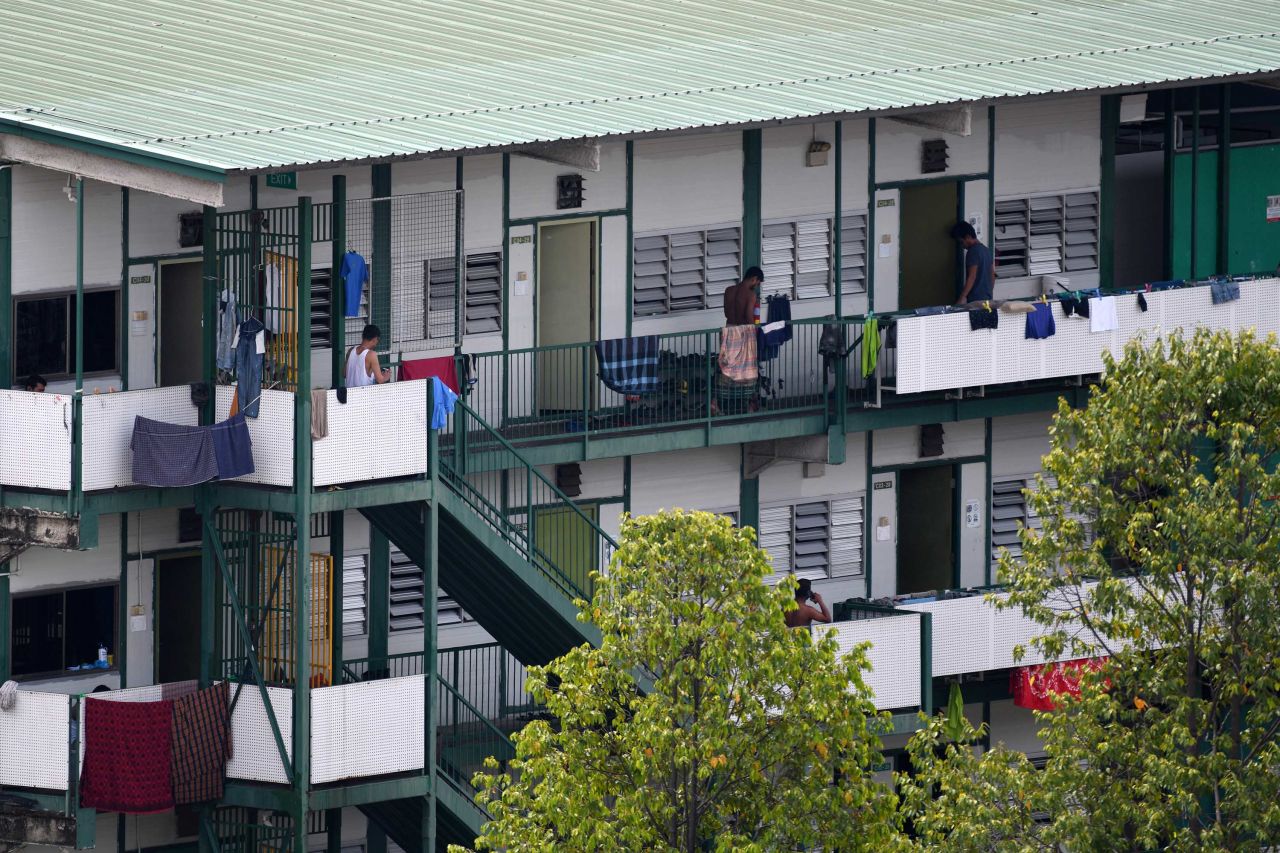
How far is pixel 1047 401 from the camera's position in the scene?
159ft

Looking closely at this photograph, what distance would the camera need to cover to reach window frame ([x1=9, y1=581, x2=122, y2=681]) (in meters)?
41.7

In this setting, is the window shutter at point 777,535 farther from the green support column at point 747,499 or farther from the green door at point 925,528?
the green door at point 925,528

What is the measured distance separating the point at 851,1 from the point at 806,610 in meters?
10.5

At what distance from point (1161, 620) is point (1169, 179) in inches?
631

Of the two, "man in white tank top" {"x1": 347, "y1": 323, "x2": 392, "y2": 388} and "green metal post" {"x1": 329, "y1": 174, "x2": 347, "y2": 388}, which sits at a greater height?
"green metal post" {"x1": 329, "y1": 174, "x2": 347, "y2": 388}

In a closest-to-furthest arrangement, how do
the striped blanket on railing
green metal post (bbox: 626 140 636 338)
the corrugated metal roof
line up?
Result: the corrugated metal roof < the striped blanket on railing < green metal post (bbox: 626 140 636 338)

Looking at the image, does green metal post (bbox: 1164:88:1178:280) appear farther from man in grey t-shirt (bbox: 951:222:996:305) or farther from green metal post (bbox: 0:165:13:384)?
green metal post (bbox: 0:165:13:384)

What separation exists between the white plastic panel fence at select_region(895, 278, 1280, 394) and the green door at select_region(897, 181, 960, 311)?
2.23m

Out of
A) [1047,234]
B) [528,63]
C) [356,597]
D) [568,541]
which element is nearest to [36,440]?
[356,597]

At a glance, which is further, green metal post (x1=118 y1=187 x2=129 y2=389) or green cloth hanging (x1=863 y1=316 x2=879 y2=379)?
green cloth hanging (x1=863 y1=316 x2=879 y2=379)

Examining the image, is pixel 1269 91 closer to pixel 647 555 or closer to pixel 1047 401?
pixel 1047 401

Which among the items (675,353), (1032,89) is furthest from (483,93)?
(1032,89)

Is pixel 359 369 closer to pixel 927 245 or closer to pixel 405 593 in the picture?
pixel 405 593

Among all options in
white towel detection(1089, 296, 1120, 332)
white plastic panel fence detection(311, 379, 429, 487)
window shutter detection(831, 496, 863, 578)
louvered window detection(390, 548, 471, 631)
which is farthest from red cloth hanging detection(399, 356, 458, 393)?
white towel detection(1089, 296, 1120, 332)
